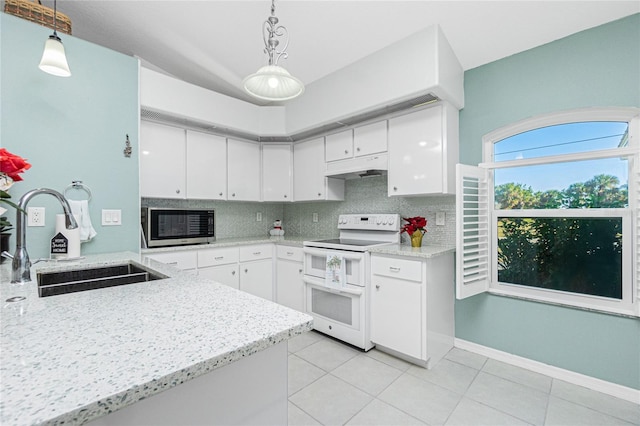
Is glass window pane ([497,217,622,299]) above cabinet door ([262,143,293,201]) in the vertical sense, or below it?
below

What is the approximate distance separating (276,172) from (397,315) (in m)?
2.19

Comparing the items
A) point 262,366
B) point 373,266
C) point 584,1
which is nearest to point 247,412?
point 262,366

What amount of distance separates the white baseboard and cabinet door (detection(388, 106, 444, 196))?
145cm

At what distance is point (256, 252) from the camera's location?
3.30 metres

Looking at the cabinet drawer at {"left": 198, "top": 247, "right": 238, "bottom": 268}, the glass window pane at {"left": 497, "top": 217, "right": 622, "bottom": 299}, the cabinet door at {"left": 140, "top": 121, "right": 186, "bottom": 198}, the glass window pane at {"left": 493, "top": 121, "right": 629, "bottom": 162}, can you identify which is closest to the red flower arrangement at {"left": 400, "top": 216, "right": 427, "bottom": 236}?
the glass window pane at {"left": 497, "top": 217, "right": 622, "bottom": 299}

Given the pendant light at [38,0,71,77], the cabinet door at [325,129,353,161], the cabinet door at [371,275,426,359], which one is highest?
the pendant light at [38,0,71,77]

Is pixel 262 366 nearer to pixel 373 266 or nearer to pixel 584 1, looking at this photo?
pixel 373 266

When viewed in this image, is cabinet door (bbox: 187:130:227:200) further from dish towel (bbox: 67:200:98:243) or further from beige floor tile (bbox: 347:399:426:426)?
beige floor tile (bbox: 347:399:426:426)

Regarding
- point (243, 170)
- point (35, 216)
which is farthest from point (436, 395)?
point (35, 216)

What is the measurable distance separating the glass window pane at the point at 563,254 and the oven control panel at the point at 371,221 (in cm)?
92

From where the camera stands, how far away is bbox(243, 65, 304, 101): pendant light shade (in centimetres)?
150

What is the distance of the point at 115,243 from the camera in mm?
2299

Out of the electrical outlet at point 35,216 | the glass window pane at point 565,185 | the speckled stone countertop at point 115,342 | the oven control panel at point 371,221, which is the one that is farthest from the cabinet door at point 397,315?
the electrical outlet at point 35,216

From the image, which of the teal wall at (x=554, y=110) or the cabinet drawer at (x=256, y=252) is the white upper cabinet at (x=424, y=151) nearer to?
the teal wall at (x=554, y=110)
